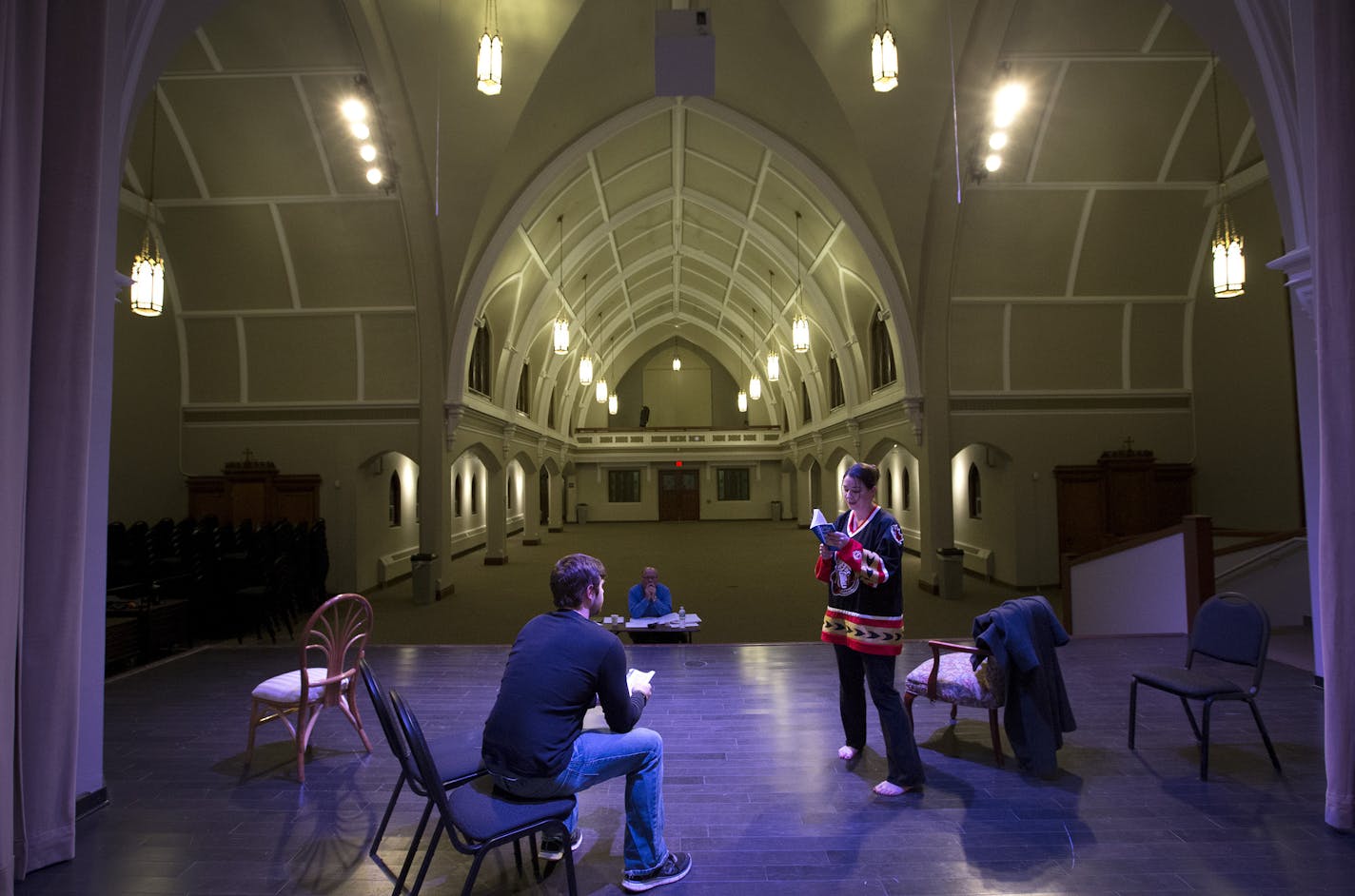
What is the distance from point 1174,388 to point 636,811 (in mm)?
13760

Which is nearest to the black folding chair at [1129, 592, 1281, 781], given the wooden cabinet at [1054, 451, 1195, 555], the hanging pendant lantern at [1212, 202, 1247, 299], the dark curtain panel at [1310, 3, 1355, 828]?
the dark curtain panel at [1310, 3, 1355, 828]

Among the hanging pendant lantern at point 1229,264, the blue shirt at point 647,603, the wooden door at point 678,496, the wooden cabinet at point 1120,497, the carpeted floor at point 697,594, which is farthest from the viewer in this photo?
the wooden door at point 678,496

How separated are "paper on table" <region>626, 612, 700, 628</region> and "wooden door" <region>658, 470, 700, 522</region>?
83.2ft

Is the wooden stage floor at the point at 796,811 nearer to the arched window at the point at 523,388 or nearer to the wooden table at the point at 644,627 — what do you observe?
the wooden table at the point at 644,627

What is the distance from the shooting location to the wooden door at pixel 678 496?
32.9 m

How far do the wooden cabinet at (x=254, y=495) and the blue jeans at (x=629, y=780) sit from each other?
450 inches

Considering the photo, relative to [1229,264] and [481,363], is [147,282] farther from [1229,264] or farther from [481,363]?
[1229,264]

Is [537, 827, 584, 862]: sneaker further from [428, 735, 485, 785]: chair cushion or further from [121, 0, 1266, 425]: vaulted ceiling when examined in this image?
[121, 0, 1266, 425]: vaulted ceiling

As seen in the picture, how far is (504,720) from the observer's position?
2740 millimetres

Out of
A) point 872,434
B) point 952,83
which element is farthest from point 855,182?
point 872,434

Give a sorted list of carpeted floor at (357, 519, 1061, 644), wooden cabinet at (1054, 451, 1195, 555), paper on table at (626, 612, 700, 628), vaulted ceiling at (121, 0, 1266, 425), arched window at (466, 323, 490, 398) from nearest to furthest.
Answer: paper on table at (626, 612, 700, 628)
vaulted ceiling at (121, 0, 1266, 425)
carpeted floor at (357, 519, 1061, 644)
wooden cabinet at (1054, 451, 1195, 555)
arched window at (466, 323, 490, 398)

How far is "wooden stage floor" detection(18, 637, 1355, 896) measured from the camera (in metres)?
3.17

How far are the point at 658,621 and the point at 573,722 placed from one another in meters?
4.58

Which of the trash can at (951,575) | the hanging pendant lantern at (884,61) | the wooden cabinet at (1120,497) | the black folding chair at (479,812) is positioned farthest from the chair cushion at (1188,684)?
the wooden cabinet at (1120,497)
